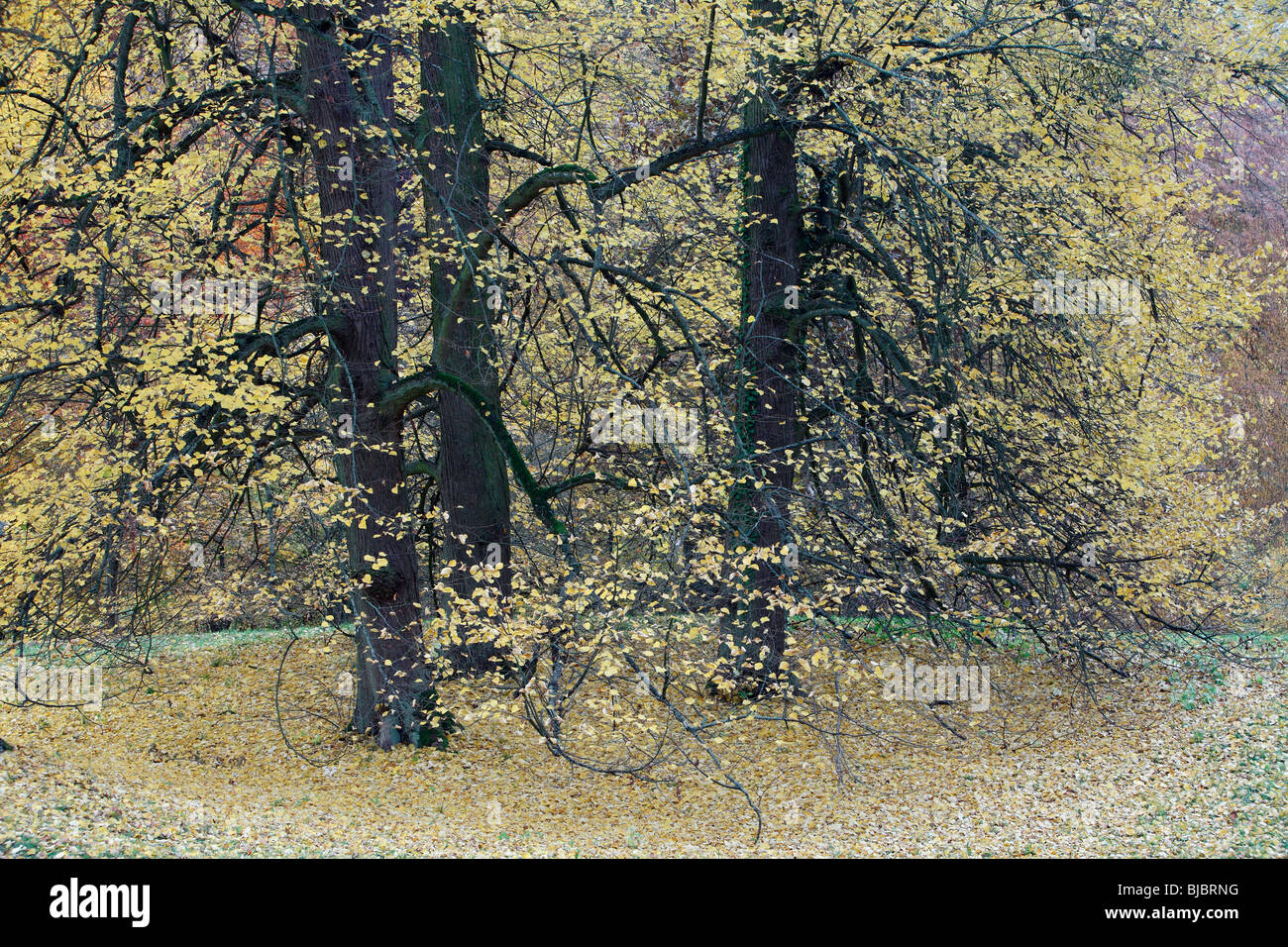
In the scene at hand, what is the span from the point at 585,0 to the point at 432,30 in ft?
4.91

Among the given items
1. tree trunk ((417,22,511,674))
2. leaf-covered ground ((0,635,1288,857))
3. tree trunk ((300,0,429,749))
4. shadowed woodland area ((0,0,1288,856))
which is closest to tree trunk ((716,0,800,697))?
shadowed woodland area ((0,0,1288,856))

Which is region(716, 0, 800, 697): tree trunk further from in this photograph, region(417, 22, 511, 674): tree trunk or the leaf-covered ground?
region(417, 22, 511, 674): tree trunk

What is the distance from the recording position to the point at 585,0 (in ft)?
32.6

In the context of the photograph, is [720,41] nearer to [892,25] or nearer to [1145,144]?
[892,25]

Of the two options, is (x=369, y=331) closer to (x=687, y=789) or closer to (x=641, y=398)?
(x=641, y=398)

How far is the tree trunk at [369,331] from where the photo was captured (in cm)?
916

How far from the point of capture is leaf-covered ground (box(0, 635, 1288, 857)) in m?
8.05

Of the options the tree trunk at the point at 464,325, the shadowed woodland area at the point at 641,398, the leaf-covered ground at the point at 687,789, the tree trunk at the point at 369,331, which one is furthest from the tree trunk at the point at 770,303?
the tree trunk at the point at 369,331

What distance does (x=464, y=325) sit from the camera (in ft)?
34.9

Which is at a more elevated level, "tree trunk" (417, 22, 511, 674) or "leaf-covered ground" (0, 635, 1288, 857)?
"tree trunk" (417, 22, 511, 674)

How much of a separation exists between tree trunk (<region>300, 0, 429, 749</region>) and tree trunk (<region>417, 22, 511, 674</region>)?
0.46 metres

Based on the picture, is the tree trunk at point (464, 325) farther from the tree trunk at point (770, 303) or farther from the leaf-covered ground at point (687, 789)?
the tree trunk at point (770, 303)

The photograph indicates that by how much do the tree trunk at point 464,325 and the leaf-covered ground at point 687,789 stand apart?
1.45 m
